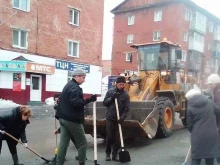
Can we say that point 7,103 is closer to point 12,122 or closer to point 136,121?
point 136,121

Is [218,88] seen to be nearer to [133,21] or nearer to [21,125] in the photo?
[21,125]

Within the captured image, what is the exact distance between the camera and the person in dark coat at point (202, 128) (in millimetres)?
4648

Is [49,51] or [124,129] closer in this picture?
[124,129]

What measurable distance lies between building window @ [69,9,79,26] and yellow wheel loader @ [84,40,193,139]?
15.2 metres

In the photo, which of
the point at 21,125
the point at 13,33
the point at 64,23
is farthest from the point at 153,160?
the point at 64,23

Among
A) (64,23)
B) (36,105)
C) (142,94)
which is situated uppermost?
(64,23)

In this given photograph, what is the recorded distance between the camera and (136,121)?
24.2 feet

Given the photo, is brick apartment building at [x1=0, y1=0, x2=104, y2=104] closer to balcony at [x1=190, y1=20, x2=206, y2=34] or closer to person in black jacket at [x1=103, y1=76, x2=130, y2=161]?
person in black jacket at [x1=103, y1=76, x2=130, y2=161]

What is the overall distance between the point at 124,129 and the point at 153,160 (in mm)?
1311

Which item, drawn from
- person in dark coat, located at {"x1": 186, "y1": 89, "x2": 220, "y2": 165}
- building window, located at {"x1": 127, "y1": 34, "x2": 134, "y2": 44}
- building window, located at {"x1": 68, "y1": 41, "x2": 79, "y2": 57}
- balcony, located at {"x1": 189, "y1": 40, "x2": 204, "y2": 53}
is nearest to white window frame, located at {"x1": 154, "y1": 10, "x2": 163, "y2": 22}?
building window, located at {"x1": 127, "y1": 34, "x2": 134, "y2": 44}

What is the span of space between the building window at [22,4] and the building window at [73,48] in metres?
4.67

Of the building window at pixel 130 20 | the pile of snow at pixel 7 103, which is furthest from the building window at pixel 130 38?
the pile of snow at pixel 7 103

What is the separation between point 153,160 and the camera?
6.64 metres

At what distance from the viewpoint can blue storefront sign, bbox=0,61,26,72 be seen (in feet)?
61.4
